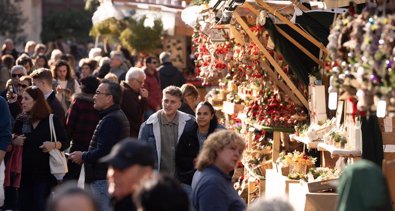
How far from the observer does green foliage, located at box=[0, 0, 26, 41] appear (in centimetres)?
5212

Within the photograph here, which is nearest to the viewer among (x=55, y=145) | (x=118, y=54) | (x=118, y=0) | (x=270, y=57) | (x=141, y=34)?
(x=55, y=145)

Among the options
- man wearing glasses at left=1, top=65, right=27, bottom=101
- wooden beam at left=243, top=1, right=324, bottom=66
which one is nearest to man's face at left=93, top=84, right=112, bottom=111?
wooden beam at left=243, top=1, right=324, bottom=66

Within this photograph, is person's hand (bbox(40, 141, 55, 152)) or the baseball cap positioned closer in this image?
the baseball cap

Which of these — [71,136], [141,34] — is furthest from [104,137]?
[141,34]

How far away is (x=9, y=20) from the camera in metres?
52.3

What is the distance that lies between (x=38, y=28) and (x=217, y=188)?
191ft

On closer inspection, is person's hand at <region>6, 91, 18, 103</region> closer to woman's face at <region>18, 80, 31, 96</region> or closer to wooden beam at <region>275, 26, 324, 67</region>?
woman's face at <region>18, 80, 31, 96</region>

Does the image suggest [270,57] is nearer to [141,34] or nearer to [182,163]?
[182,163]

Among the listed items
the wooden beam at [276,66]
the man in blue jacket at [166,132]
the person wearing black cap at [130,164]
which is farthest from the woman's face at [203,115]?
the person wearing black cap at [130,164]

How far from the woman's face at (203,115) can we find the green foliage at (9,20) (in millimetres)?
40150

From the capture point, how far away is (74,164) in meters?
13.6

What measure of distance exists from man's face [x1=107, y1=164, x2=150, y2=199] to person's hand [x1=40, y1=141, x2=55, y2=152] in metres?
5.64

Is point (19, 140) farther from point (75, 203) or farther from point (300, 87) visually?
point (75, 203)

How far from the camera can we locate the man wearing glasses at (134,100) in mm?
15359
